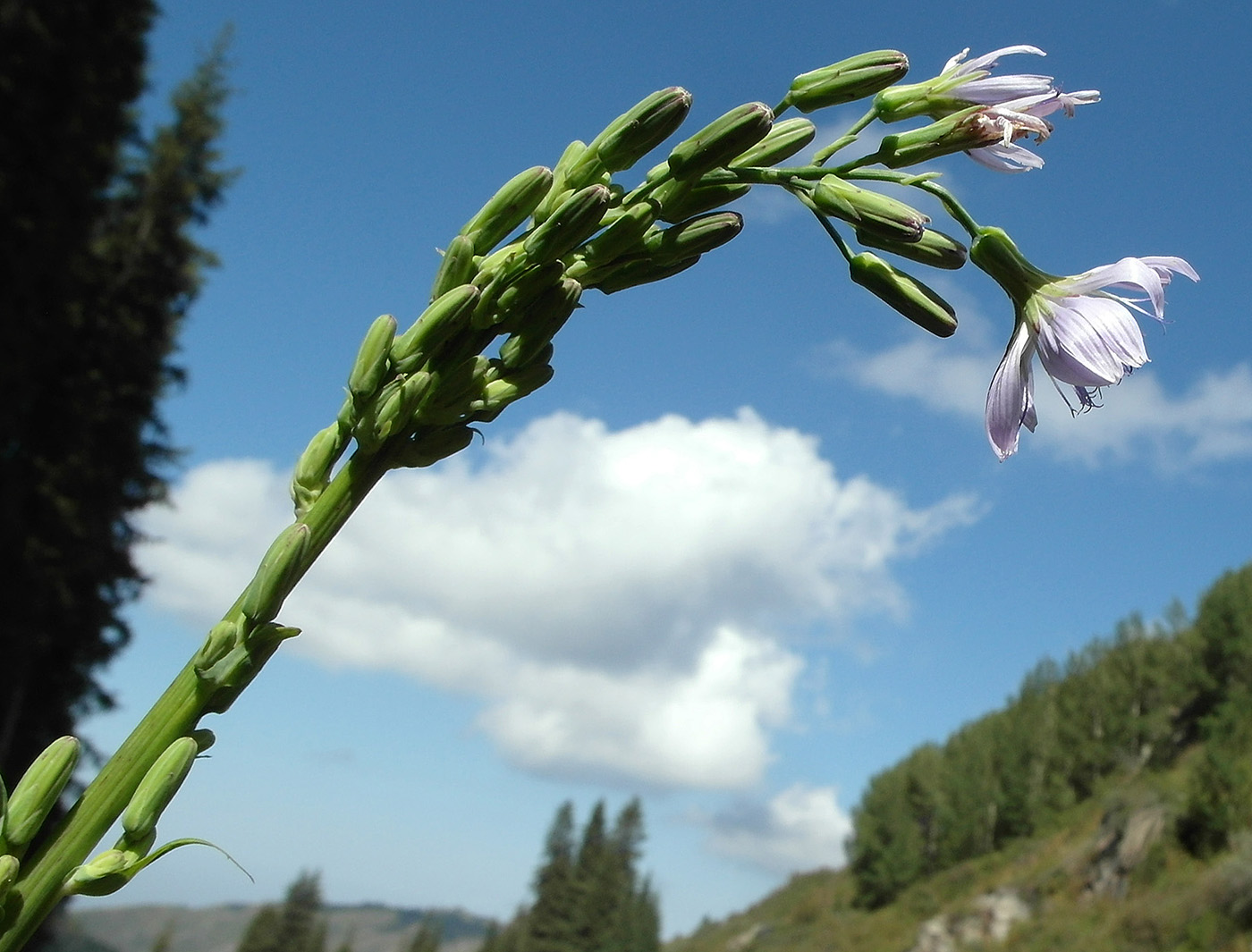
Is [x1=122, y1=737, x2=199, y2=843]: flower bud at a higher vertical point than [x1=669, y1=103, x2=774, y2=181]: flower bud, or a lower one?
lower

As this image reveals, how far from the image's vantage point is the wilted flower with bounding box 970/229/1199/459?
143cm

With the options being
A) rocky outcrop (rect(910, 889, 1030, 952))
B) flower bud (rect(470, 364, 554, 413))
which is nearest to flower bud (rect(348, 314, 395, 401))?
flower bud (rect(470, 364, 554, 413))

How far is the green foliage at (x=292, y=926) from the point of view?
199 feet

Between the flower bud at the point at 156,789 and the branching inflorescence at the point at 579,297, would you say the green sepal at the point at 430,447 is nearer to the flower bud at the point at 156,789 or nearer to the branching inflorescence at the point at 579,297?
the branching inflorescence at the point at 579,297

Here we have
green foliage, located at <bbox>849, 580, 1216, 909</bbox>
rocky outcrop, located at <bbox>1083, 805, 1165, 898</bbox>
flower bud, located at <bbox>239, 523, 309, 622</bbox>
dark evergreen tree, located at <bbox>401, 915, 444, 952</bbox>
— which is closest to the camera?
flower bud, located at <bbox>239, 523, 309, 622</bbox>

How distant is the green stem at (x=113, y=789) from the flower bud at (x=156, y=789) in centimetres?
2

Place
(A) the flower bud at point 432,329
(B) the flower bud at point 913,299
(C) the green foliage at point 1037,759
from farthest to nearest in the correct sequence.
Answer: (C) the green foliage at point 1037,759 → (B) the flower bud at point 913,299 → (A) the flower bud at point 432,329

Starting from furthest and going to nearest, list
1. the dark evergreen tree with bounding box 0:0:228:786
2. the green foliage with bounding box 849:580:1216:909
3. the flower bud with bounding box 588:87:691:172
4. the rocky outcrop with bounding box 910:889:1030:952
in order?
the green foliage with bounding box 849:580:1216:909
the rocky outcrop with bounding box 910:889:1030:952
the dark evergreen tree with bounding box 0:0:228:786
the flower bud with bounding box 588:87:691:172

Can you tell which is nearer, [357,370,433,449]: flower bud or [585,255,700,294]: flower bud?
[357,370,433,449]: flower bud

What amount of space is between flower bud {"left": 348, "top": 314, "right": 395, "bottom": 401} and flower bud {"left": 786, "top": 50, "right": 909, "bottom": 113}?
75cm

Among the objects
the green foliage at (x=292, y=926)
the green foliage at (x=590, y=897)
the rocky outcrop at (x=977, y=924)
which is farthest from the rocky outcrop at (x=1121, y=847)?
the green foliage at (x=292, y=926)

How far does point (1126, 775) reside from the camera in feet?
182

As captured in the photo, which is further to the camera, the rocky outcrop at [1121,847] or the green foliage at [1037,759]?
the green foliage at [1037,759]

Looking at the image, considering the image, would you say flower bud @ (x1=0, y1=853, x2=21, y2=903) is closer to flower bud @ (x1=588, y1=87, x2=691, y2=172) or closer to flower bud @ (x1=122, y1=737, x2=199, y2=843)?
flower bud @ (x1=122, y1=737, x2=199, y2=843)
